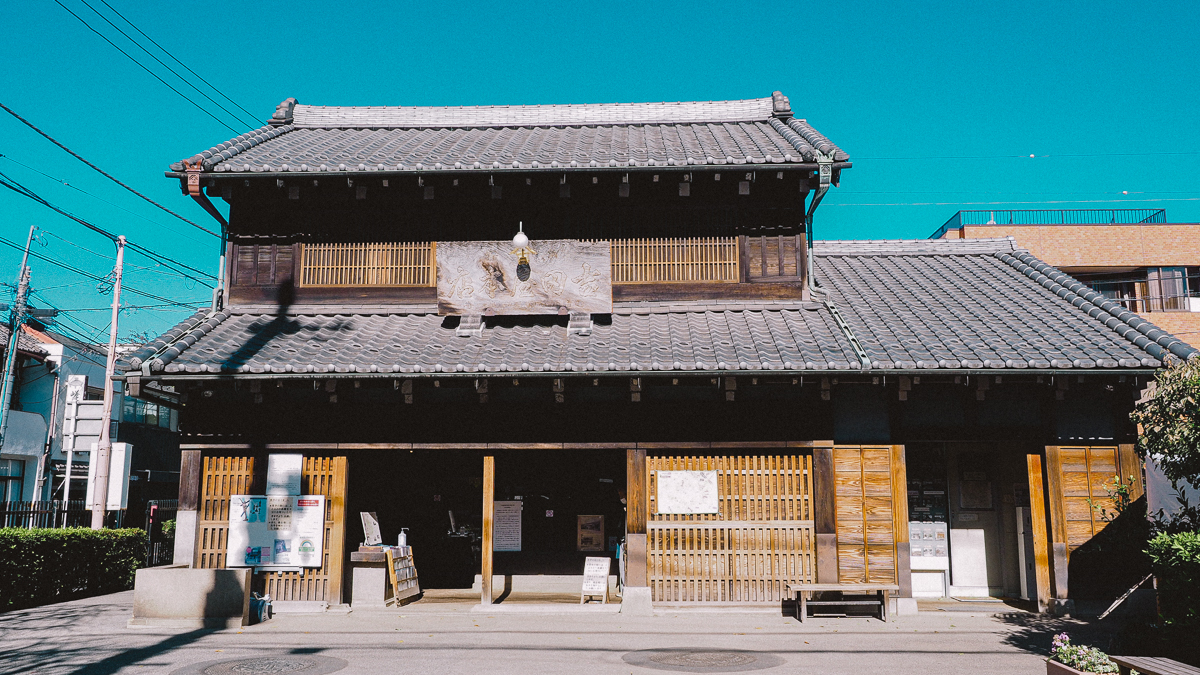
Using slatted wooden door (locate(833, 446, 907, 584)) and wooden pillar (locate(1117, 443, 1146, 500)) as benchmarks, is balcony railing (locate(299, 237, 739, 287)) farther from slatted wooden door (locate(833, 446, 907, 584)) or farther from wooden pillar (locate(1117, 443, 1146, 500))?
wooden pillar (locate(1117, 443, 1146, 500))

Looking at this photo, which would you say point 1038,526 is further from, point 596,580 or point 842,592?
point 596,580

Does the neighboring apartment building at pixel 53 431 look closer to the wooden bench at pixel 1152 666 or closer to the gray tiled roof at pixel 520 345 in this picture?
the gray tiled roof at pixel 520 345

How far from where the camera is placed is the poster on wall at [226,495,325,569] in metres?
12.2

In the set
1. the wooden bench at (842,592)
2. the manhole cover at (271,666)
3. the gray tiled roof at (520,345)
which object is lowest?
the manhole cover at (271,666)

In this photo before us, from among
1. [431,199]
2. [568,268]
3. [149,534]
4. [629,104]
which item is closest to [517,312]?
[568,268]

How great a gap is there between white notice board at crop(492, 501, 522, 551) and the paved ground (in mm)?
3222

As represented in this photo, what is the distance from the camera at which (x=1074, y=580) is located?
11.9m

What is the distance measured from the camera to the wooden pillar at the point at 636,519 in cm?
1192

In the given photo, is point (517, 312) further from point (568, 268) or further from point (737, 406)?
point (737, 406)

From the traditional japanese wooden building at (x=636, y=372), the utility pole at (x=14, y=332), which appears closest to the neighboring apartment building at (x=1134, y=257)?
the traditional japanese wooden building at (x=636, y=372)

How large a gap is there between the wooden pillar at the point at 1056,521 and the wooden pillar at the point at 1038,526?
9 cm

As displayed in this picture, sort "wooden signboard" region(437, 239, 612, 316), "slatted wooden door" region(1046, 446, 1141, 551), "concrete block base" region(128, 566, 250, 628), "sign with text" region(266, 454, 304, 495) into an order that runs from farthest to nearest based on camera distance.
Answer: "wooden signboard" region(437, 239, 612, 316), "sign with text" region(266, 454, 304, 495), "slatted wooden door" region(1046, 446, 1141, 551), "concrete block base" region(128, 566, 250, 628)

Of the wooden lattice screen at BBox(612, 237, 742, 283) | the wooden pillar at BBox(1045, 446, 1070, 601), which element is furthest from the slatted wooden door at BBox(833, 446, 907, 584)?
the wooden lattice screen at BBox(612, 237, 742, 283)

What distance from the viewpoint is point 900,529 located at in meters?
11.9
